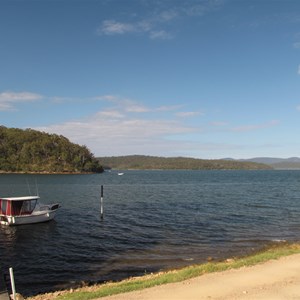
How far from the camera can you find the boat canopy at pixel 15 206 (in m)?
40.2

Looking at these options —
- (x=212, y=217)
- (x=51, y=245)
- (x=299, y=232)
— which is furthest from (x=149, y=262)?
(x=212, y=217)

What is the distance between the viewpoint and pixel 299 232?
35.9 m

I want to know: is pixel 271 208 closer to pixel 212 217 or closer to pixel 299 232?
pixel 212 217

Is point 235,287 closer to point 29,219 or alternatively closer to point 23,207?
point 29,219

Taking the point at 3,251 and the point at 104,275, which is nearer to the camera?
the point at 104,275

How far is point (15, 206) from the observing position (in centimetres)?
4047

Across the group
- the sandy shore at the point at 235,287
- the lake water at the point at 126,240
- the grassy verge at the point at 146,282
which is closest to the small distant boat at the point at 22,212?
the lake water at the point at 126,240

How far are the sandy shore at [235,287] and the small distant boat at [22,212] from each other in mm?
28315

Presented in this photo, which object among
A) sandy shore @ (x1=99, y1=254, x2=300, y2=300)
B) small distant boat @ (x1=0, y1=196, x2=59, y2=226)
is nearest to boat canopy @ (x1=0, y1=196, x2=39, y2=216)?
small distant boat @ (x1=0, y1=196, x2=59, y2=226)

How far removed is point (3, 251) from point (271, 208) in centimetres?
4006

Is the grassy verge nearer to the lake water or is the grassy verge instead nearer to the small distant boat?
the lake water

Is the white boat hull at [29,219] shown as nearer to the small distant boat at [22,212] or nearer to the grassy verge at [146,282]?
the small distant boat at [22,212]

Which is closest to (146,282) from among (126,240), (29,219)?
(126,240)

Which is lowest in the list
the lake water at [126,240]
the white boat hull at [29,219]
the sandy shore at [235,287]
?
the lake water at [126,240]
